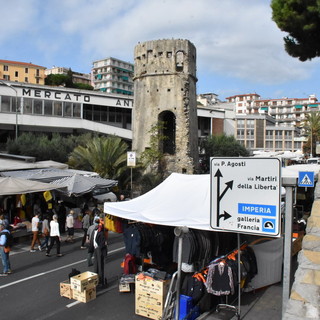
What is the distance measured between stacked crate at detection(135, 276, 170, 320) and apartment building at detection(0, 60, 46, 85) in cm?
8985

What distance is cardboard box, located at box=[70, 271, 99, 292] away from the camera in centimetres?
793

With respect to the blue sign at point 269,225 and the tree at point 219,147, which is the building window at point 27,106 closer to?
the tree at point 219,147

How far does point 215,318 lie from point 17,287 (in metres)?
5.07

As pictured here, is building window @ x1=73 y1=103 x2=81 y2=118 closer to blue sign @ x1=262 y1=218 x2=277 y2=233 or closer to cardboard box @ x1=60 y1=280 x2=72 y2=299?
cardboard box @ x1=60 y1=280 x2=72 y2=299

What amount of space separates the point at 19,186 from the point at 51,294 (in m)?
6.28

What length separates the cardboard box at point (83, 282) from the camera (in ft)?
26.0

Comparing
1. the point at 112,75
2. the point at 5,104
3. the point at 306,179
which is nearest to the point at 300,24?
the point at 306,179

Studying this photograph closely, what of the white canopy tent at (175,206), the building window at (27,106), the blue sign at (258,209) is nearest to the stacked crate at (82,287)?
the white canopy tent at (175,206)

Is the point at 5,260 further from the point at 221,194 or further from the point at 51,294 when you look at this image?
the point at 221,194

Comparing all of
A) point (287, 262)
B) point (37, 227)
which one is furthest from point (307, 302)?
point (37, 227)

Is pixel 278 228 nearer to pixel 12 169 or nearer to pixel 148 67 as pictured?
pixel 12 169

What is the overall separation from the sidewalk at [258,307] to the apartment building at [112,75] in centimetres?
10494

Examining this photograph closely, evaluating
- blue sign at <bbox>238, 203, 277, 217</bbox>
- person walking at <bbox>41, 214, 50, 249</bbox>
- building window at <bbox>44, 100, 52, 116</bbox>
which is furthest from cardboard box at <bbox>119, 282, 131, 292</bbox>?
building window at <bbox>44, 100, 52, 116</bbox>

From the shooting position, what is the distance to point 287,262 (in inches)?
160
